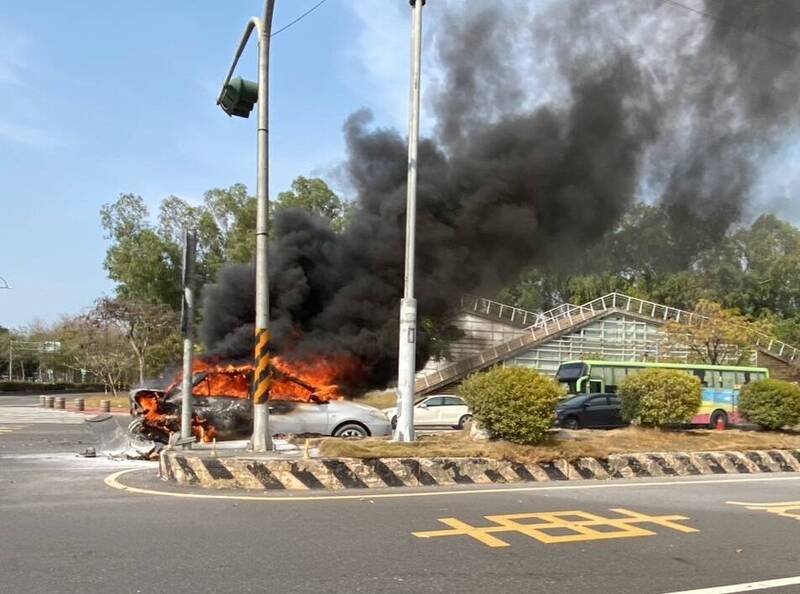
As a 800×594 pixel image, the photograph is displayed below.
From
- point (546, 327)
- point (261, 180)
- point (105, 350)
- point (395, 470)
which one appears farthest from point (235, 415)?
point (105, 350)

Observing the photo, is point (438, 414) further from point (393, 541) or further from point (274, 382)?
point (393, 541)

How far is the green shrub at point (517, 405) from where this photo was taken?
9.20m

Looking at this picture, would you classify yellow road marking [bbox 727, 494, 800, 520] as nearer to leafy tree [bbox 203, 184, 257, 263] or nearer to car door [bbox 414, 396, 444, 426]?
car door [bbox 414, 396, 444, 426]

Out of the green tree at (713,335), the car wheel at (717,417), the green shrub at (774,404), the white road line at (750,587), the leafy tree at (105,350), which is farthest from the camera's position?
the leafy tree at (105,350)

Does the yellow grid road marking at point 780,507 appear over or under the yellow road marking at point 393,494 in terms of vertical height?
under

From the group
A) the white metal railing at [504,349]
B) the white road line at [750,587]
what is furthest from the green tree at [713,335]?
the white road line at [750,587]

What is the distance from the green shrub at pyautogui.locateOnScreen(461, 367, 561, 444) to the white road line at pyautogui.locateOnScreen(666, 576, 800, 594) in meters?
4.63

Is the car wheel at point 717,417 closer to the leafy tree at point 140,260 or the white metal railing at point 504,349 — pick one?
the white metal railing at point 504,349

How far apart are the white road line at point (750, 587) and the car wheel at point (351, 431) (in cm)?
869

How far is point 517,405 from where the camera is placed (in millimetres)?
9203

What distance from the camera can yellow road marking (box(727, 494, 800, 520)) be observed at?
6993 mm

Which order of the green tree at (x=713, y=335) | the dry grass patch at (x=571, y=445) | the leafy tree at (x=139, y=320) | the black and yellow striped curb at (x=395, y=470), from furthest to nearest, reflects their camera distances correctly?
1. the leafy tree at (x=139, y=320)
2. the green tree at (x=713, y=335)
3. the dry grass patch at (x=571, y=445)
4. the black and yellow striped curb at (x=395, y=470)

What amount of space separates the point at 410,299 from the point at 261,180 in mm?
2606

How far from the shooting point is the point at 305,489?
25.9ft
